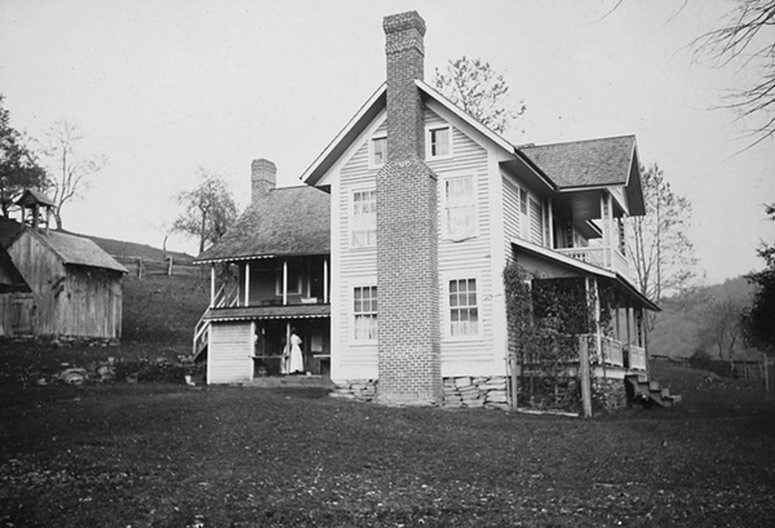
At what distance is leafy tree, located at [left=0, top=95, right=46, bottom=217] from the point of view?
32.7m

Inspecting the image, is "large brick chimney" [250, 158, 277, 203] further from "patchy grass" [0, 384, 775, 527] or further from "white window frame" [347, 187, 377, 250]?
"patchy grass" [0, 384, 775, 527]

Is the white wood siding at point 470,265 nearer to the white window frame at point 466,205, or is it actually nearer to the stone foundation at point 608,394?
the white window frame at point 466,205

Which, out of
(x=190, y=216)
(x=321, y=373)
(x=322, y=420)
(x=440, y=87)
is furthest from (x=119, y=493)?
(x=190, y=216)

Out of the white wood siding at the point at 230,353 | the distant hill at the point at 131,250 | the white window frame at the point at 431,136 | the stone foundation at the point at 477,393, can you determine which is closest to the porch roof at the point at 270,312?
the white wood siding at the point at 230,353

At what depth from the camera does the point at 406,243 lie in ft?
70.8

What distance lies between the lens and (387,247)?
2162 centimetres

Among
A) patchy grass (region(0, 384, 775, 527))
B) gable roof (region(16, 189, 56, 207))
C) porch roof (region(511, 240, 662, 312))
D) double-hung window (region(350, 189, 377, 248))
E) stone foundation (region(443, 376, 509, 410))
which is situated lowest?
patchy grass (region(0, 384, 775, 527))

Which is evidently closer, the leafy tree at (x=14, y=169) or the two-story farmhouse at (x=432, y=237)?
the two-story farmhouse at (x=432, y=237)

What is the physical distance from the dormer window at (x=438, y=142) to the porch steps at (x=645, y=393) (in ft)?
28.5

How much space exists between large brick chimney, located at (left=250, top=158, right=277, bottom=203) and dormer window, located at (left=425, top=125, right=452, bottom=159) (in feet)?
43.2

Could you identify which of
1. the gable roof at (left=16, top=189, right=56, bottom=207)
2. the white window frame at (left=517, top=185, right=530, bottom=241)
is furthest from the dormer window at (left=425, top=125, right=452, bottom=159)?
the gable roof at (left=16, top=189, right=56, bottom=207)

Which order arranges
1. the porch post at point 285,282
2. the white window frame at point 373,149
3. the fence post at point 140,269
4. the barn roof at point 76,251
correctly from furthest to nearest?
1. the fence post at point 140,269
2. the barn roof at point 76,251
3. the porch post at point 285,282
4. the white window frame at point 373,149

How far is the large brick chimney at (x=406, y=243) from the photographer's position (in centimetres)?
2091

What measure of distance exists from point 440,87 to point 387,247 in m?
18.2
